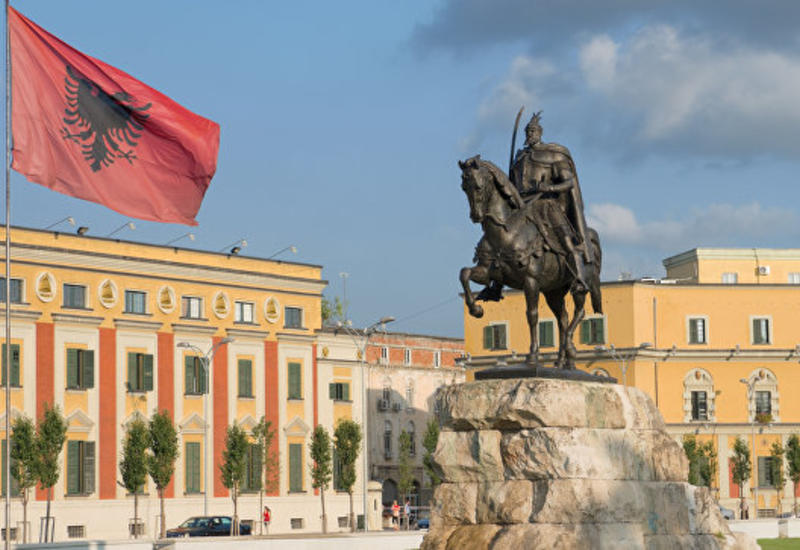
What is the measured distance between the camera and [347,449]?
83.8m

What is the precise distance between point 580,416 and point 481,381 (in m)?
1.65

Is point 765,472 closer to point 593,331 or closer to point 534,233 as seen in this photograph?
point 593,331

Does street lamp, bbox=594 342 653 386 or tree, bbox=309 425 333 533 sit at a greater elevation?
street lamp, bbox=594 342 653 386

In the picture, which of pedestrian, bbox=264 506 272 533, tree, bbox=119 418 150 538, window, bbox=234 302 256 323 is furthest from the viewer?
window, bbox=234 302 256 323

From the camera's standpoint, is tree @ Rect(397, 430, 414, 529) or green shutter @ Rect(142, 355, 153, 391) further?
tree @ Rect(397, 430, 414, 529)

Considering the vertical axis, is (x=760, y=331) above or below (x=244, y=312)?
below

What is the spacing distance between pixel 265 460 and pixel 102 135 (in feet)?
185

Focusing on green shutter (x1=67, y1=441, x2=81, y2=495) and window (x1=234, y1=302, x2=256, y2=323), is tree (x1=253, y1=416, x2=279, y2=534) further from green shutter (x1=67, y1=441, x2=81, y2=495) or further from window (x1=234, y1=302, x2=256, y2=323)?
green shutter (x1=67, y1=441, x2=81, y2=495)

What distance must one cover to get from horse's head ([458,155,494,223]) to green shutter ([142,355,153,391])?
178ft

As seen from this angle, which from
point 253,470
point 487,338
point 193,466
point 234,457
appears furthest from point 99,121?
point 487,338

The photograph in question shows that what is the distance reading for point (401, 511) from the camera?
99.7 meters

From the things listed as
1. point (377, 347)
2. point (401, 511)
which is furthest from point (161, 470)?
point (377, 347)

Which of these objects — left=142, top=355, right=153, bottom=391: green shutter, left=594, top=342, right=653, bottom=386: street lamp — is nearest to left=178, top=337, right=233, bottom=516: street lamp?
left=142, top=355, right=153, bottom=391: green shutter

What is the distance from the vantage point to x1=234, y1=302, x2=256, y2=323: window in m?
82.6
